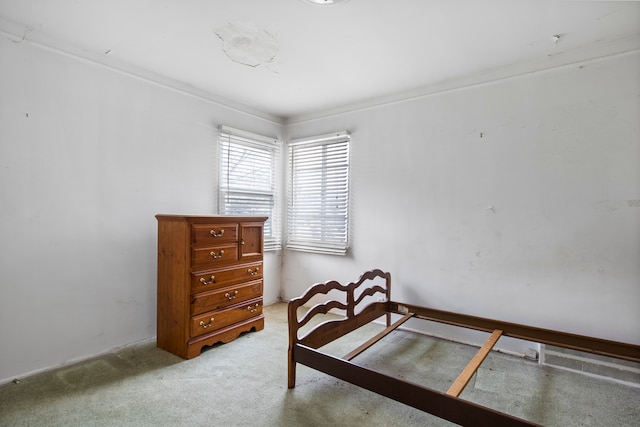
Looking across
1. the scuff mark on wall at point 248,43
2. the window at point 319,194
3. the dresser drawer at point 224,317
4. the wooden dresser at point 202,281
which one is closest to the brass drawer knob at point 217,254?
the wooden dresser at point 202,281

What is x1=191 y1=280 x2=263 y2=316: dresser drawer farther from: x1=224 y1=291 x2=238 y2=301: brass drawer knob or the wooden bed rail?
the wooden bed rail

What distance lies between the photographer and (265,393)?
2.03 metres

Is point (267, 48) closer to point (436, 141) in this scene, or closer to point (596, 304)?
point (436, 141)

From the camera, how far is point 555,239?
248 cm

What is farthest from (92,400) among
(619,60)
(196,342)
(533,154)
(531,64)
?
(619,60)

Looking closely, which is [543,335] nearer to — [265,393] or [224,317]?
[265,393]

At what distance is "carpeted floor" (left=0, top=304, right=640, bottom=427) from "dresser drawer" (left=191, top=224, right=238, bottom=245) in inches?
35.2

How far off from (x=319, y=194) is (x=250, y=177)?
0.82 meters

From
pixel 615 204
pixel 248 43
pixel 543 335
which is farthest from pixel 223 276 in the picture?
pixel 615 204

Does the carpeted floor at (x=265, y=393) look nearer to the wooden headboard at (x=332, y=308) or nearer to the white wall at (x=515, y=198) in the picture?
the wooden headboard at (x=332, y=308)

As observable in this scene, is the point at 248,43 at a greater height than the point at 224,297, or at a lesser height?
greater

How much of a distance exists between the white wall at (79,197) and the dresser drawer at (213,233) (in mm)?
602

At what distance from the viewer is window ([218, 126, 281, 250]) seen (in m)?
3.44

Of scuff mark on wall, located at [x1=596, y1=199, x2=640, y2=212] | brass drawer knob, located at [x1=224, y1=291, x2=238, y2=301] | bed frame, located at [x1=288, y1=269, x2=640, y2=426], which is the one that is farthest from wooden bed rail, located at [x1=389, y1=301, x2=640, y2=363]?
brass drawer knob, located at [x1=224, y1=291, x2=238, y2=301]
